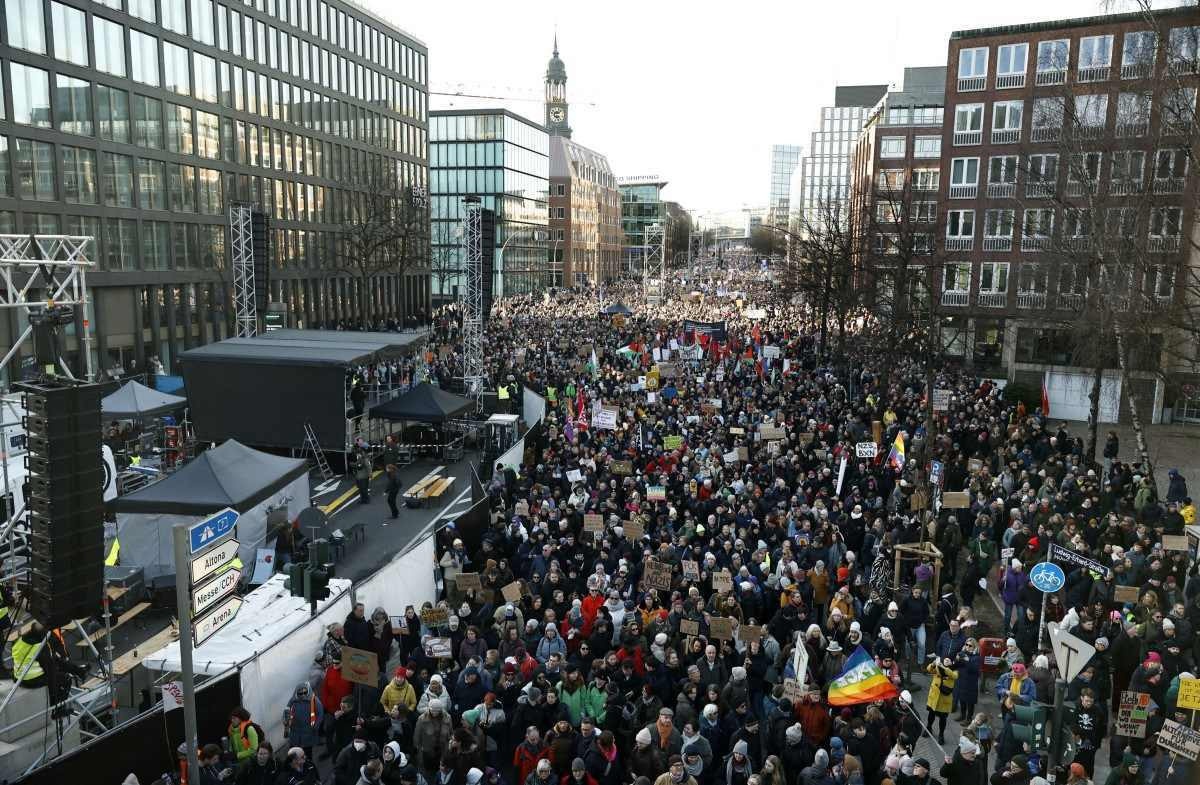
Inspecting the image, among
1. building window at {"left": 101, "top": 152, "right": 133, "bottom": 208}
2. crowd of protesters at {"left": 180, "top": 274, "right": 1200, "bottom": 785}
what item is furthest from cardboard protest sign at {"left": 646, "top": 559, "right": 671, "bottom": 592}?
building window at {"left": 101, "top": 152, "right": 133, "bottom": 208}

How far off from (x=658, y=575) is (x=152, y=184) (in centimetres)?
3907

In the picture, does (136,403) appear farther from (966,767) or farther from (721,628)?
(966,767)

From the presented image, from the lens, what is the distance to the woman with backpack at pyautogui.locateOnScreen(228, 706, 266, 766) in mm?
9750

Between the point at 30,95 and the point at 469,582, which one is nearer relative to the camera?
the point at 469,582

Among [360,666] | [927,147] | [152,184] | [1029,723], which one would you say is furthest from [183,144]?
[1029,723]

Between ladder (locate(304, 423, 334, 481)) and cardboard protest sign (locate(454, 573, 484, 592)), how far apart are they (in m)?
12.4

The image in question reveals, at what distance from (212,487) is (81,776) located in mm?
8022

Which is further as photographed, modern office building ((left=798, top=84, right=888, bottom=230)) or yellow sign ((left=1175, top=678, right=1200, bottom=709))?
modern office building ((left=798, top=84, right=888, bottom=230))

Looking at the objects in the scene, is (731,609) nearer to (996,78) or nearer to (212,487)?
(212,487)

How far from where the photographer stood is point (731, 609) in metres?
12.6

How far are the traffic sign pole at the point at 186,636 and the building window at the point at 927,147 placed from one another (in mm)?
60797

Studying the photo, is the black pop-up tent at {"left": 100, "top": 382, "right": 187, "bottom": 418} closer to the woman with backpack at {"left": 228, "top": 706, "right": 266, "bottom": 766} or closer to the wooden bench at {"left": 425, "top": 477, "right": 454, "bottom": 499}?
the wooden bench at {"left": 425, "top": 477, "right": 454, "bottom": 499}

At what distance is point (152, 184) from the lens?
43188 mm

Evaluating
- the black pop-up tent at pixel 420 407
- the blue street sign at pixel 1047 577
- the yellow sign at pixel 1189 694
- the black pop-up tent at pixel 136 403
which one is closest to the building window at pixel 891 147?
the black pop-up tent at pixel 420 407
